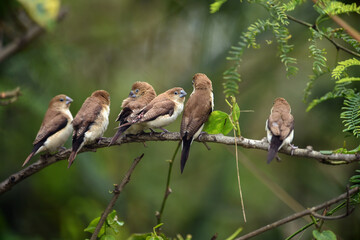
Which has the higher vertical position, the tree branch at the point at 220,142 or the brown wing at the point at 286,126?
the brown wing at the point at 286,126

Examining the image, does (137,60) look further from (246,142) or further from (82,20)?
(246,142)

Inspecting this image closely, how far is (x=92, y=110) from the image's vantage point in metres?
3.38

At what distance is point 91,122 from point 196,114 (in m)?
0.80

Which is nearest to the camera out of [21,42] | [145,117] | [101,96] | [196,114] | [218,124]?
[218,124]

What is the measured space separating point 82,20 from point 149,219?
130 inches

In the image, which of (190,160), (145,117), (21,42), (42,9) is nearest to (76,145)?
(145,117)

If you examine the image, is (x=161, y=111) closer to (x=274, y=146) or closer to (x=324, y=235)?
(x=274, y=146)

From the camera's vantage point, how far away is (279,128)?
271 centimetres

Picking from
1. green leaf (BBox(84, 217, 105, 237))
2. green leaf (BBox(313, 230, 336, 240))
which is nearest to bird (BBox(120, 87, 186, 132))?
A: green leaf (BBox(84, 217, 105, 237))

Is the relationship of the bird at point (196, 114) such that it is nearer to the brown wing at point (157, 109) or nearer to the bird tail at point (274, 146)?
the brown wing at point (157, 109)

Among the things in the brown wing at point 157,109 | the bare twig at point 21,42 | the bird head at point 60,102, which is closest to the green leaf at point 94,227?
the brown wing at point 157,109

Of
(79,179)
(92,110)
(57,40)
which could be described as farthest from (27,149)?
(92,110)

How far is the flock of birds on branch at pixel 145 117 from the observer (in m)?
2.82

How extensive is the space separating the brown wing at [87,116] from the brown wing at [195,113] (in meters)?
0.71
